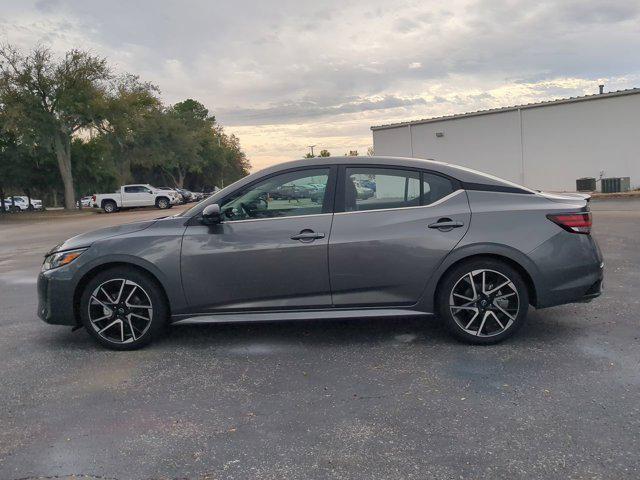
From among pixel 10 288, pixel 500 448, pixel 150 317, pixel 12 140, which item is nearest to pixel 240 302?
pixel 150 317

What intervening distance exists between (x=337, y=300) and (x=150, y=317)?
1619 millimetres

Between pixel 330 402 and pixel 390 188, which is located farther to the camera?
pixel 390 188

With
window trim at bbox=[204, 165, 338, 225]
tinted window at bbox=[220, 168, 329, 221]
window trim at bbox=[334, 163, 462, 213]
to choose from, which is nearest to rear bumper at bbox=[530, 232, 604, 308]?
window trim at bbox=[334, 163, 462, 213]

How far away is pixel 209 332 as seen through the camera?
17.2 ft

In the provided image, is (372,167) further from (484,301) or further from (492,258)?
(484,301)

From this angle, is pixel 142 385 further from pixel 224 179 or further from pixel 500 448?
pixel 224 179

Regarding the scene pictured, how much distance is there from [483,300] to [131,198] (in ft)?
109

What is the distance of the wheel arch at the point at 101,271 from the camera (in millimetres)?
4609

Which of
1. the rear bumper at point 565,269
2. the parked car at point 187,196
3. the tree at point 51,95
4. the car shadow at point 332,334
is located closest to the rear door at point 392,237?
the car shadow at point 332,334

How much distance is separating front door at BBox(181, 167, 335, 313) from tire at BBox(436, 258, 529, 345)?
1.02 metres

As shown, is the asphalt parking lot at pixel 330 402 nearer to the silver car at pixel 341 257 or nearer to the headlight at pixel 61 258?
the silver car at pixel 341 257

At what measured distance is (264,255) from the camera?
4492 mm

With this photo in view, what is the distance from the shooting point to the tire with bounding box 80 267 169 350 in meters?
4.61

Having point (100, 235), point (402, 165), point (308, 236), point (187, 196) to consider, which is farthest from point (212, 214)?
point (187, 196)
